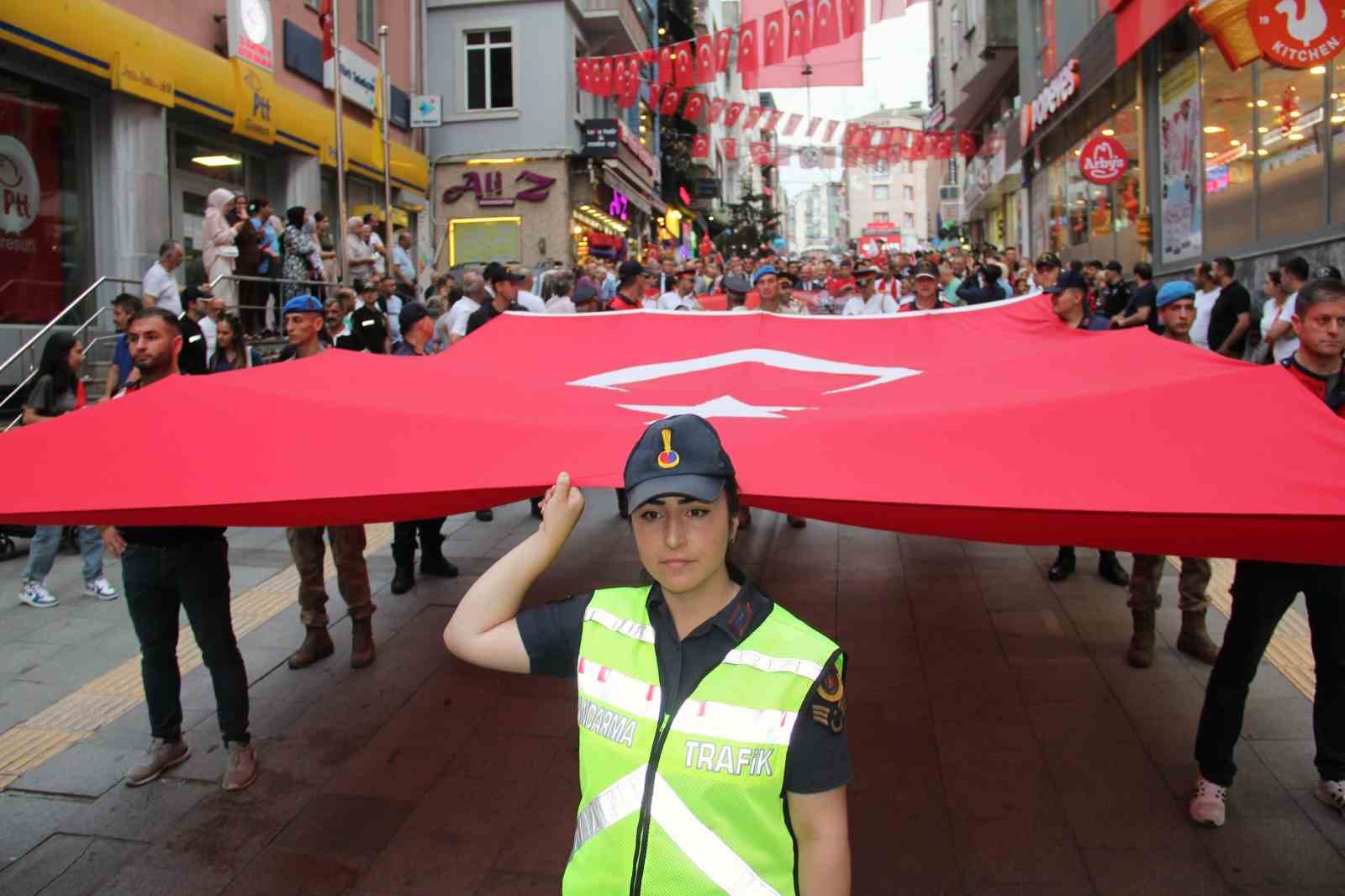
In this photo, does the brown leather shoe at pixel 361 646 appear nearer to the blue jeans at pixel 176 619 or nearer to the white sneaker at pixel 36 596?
the blue jeans at pixel 176 619

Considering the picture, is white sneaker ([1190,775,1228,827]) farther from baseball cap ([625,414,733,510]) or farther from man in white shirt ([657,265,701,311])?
man in white shirt ([657,265,701,311])

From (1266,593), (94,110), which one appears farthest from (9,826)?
(94,110)

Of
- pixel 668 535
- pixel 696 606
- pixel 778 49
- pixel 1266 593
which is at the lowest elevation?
pixel 1266 593

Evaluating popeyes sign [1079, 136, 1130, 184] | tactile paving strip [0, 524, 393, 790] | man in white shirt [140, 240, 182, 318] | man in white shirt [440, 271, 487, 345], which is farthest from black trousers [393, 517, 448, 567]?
popeyes sign [1079, 136, 1130, 184]

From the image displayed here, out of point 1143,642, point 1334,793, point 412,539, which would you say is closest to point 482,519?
point 412,539

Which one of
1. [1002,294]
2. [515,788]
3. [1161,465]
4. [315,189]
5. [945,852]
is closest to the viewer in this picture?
[1161,465]

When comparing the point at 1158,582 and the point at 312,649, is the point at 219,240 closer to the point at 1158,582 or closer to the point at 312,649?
the point at 312,649

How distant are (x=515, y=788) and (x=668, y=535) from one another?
9.11 ft

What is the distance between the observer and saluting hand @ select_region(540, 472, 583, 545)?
7.27 feet

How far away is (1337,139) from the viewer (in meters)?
10.9

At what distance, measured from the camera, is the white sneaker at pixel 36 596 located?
6.61m

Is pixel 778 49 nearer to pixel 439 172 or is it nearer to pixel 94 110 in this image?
pixel 94 110

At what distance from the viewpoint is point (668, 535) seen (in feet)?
→ 6.42

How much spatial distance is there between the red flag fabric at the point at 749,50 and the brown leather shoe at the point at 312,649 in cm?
1185
